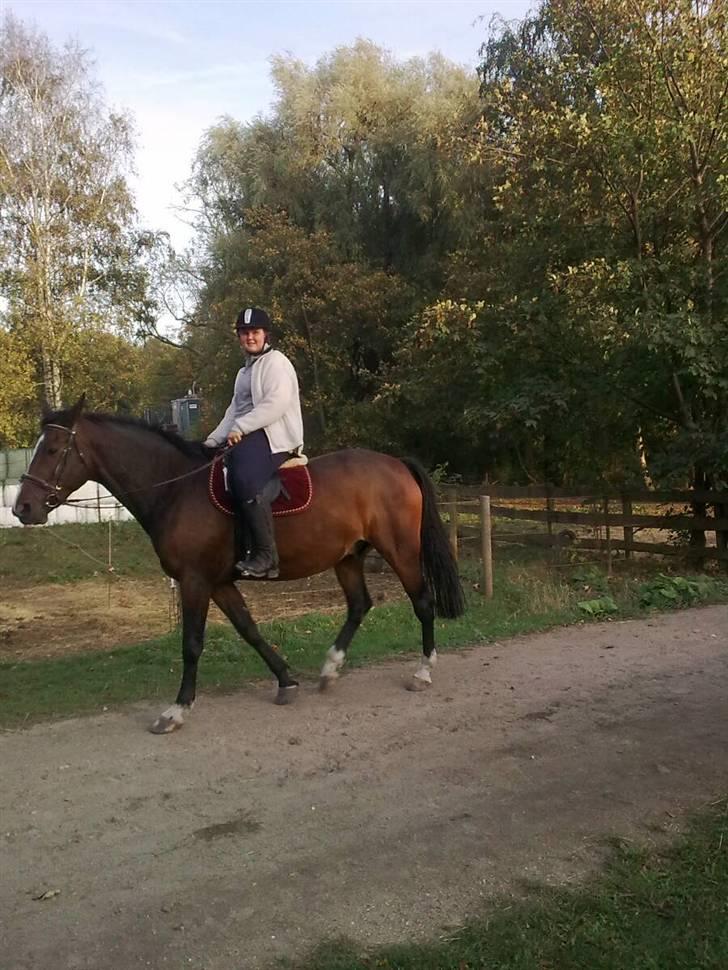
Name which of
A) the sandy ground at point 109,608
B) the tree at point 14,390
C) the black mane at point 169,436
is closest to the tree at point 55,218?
the tree at point 14,390

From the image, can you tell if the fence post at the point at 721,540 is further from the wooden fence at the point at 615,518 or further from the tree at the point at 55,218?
the tree at the point at 55,218

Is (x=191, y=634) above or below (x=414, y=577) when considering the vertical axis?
below

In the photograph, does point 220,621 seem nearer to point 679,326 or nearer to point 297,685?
point 297,685

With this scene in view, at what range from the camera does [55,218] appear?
95.8 ft

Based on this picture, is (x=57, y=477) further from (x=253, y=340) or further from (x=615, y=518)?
(x=615, y=518)

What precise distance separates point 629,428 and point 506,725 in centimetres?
958

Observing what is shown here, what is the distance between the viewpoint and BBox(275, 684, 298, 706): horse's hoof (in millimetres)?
6348

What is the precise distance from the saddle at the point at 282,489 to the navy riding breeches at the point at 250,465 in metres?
0.10

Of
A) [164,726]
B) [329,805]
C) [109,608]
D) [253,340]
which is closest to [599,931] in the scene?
[329,805]

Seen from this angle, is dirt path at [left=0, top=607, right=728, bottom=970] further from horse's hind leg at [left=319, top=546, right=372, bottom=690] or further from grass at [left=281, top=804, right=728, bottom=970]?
horse's hind leg at [left=319, top=546, right=372, bottom=690]

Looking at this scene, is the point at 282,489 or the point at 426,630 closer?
the point at 282,489

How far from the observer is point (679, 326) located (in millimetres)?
11203

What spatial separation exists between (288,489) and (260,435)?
52 centimetres

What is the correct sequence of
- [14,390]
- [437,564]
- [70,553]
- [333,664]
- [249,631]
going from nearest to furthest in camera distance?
[249,631] → [333,664] → [437,564] → [70,553] → [14,390]
